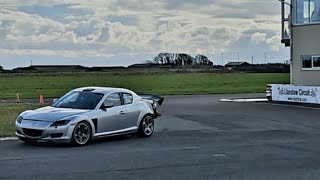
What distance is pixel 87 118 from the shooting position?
14539 mm

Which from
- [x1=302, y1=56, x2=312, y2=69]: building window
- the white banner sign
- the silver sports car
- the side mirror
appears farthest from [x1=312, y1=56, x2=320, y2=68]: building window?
the side mirror

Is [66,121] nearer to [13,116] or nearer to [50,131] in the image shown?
[50,131]

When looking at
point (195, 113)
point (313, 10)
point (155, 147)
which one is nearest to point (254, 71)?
point (313, 10)

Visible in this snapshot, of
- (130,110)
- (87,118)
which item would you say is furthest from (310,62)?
(87,118)

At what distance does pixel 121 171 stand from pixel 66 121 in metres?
4.20

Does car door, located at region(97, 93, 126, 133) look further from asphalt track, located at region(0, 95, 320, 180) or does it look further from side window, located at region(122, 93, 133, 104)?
asphalt track, located at region(0, 95, 320, 180)

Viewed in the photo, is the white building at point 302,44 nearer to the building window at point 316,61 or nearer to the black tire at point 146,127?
the building window at point 316,61

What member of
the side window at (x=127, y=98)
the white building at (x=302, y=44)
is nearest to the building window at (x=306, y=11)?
the white building at (x=302, y=44)

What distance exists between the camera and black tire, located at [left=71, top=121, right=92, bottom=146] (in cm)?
1414

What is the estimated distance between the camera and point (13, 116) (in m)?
22.0

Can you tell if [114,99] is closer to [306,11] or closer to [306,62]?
[306,62]

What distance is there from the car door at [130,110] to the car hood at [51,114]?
4.94 ft

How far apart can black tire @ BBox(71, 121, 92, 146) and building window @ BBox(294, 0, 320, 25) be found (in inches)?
954

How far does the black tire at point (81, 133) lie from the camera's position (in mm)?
14142
